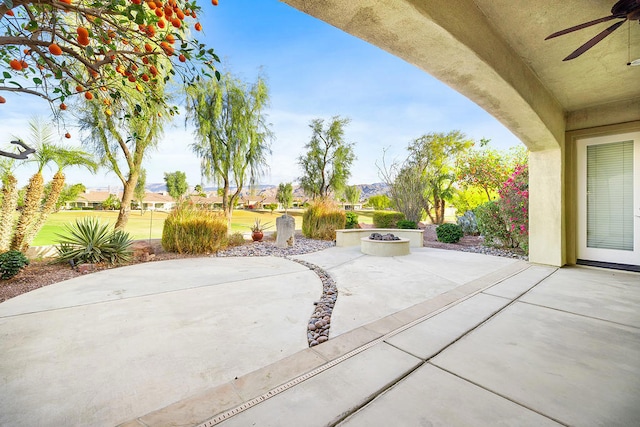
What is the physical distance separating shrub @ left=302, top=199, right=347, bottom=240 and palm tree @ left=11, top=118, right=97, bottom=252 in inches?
219

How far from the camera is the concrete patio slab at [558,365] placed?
1.26 m

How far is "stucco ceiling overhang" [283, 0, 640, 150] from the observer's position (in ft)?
5.81

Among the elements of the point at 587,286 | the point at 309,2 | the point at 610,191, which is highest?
the point at 309,2

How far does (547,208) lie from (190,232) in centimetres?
691

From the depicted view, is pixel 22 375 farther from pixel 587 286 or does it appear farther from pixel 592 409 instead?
pixel 587 286

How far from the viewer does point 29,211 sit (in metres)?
4.11

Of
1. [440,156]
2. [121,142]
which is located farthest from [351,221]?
[440,156]

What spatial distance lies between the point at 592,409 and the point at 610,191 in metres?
4.87

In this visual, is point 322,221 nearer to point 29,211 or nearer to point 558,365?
Answer: point 29,211

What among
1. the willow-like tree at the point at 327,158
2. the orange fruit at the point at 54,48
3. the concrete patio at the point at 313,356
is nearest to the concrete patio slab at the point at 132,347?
the concrete patio at the point at 313,356

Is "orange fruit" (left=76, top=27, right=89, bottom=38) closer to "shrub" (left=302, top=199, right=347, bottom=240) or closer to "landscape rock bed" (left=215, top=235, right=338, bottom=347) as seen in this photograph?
"landscape rock bed" (left=215, top=235, right=338, bottom=347)

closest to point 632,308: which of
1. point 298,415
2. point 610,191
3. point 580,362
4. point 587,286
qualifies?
point 587,286

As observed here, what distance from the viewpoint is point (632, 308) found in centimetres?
251

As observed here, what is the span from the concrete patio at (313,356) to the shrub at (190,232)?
7.07 ft
